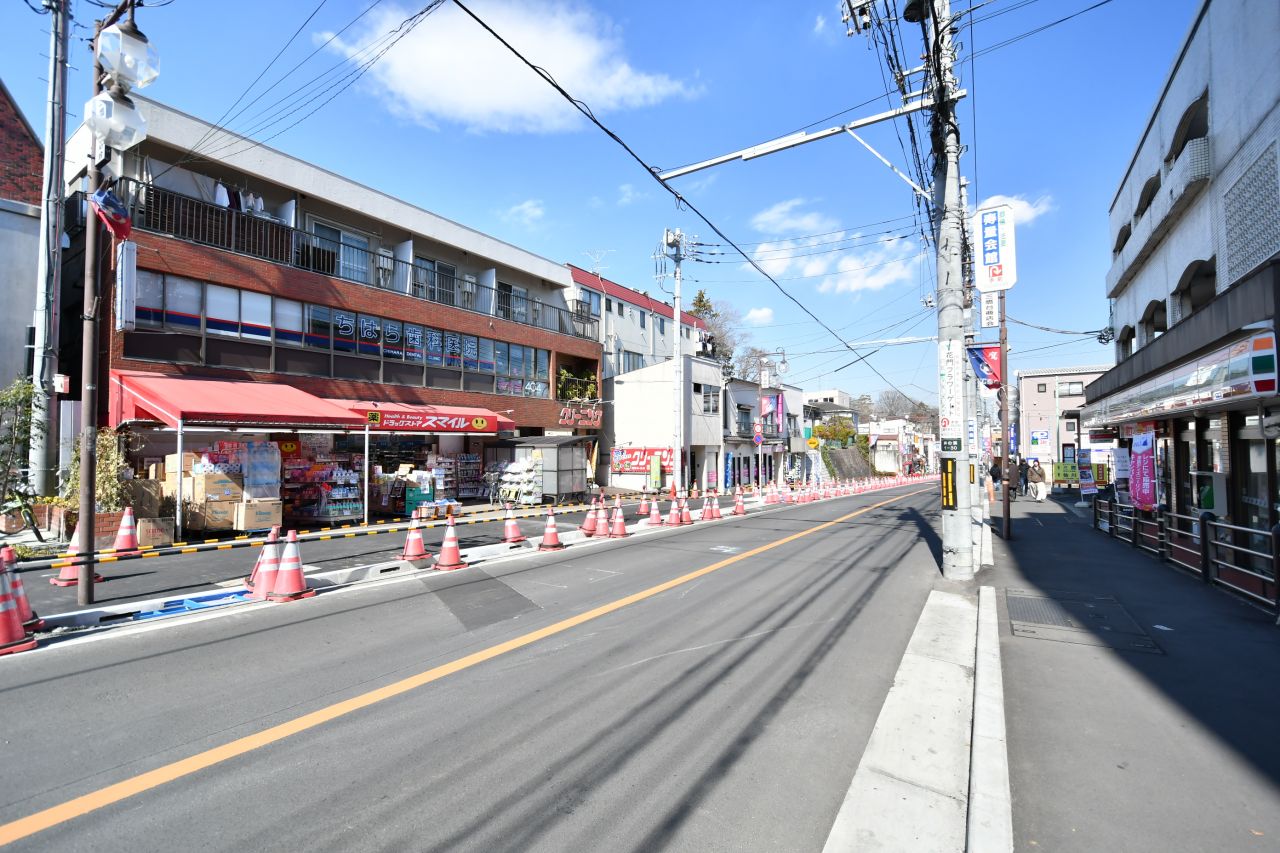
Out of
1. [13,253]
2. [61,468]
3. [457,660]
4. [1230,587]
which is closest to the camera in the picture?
[457,660]

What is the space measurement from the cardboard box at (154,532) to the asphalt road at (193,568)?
83 cm

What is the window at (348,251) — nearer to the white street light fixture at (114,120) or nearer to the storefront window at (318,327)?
the storefront window at (318,327)

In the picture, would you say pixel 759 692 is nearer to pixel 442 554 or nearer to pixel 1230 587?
pixel 442 554

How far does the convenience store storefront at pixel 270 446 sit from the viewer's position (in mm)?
13203

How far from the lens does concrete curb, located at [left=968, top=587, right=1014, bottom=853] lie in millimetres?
3061

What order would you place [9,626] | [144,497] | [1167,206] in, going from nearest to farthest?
1. [9,626]
2. [144,497]
3. [1167,206]

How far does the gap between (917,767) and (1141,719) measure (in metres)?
2.06

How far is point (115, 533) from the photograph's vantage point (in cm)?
1123

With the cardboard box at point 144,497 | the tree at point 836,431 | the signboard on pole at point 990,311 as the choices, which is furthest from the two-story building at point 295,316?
the tree at point 836,431

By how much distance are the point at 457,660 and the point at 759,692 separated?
2721 millimetres

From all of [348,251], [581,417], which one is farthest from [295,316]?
[581,417]

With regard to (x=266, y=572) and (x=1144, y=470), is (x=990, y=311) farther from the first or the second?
(x=266, y=572)

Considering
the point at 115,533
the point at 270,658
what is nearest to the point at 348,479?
the point at 115,533

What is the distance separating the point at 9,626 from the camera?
5.83m
